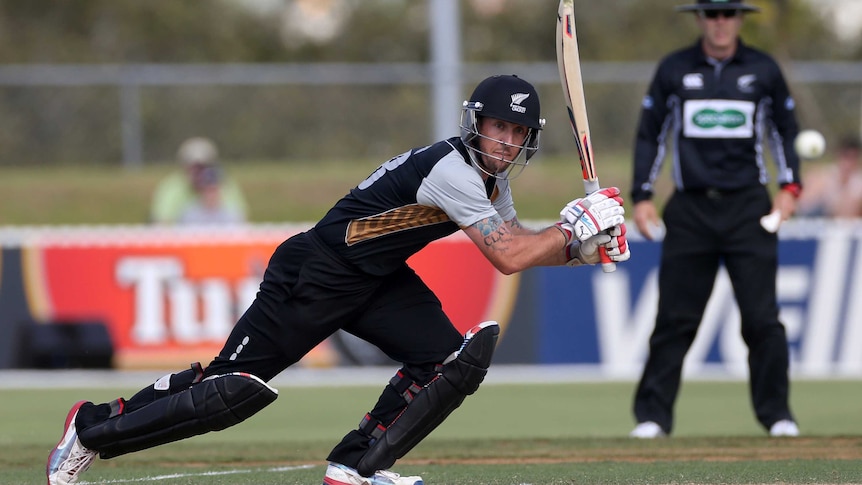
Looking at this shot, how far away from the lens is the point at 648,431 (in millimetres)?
7824

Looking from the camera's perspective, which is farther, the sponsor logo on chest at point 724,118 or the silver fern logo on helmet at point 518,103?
the sponsor logo on chest at point 724,118

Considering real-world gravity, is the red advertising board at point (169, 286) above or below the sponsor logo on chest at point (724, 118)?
below

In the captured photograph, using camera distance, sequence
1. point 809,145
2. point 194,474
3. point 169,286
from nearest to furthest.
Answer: point 194,474 < point 809,145 < point 169,286

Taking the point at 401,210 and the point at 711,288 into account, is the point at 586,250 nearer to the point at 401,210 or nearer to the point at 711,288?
the point at 401,210

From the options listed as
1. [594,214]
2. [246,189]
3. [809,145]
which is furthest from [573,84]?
[246,189]

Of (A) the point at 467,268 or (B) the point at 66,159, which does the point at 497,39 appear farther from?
(A) the point at 467,268

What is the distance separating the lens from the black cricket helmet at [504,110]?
5527 millimetres

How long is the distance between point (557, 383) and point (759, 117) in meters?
3.99

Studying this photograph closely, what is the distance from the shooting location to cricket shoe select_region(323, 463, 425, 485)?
226 inches

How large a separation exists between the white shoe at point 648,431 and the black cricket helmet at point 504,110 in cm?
269

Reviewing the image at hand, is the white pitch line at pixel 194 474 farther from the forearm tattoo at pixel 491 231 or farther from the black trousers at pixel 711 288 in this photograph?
the black trousers at pixel 711 288

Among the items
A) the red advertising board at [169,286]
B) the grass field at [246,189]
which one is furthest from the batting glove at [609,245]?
the grass field at [246,189]

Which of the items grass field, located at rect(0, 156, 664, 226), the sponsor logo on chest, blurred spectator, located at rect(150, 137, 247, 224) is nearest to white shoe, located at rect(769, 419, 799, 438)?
the sponsor logo on chest

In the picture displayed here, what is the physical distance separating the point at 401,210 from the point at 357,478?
1126mm
